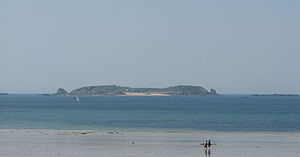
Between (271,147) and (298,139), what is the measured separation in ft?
26.2

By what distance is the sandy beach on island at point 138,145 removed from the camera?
117 ft

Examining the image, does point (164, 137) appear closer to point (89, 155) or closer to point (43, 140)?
point (43, 140)

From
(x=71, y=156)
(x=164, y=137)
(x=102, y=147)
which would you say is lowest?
(x=71, y=156)

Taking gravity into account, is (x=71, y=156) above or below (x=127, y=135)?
below

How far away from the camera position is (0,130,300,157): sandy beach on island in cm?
3580

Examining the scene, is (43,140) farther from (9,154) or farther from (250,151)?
(250,151)

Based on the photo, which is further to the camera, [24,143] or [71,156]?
[24,143]

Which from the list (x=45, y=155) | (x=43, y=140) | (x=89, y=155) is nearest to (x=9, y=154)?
(x=45, y=155)

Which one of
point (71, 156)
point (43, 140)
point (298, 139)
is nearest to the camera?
point (71, 156)

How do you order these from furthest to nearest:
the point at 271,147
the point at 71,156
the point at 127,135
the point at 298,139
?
the point at 127,135 < the point at 298,139 < the point at 271,147 < the point at 71,156

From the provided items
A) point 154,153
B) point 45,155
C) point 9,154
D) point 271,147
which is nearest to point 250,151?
point 271,147

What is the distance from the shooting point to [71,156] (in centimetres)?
3394

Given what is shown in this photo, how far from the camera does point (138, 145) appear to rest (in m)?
41.0

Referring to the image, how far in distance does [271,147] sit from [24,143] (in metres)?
20.7
